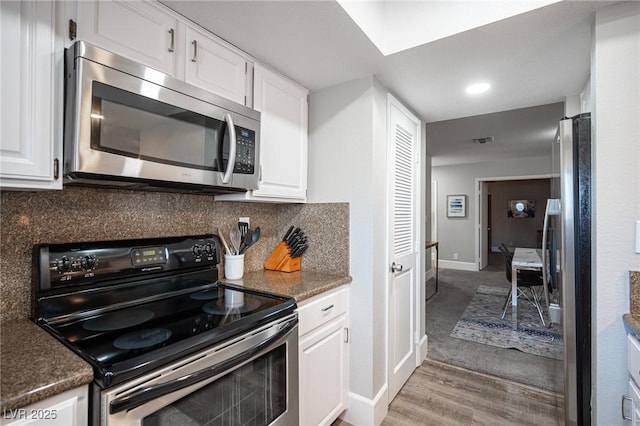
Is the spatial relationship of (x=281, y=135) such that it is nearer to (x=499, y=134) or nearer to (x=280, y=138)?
(x=280, y=138)

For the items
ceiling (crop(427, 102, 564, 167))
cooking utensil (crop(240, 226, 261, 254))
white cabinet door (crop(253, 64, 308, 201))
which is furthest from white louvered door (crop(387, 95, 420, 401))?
ceiling (crop(427, 102, 564, 167))

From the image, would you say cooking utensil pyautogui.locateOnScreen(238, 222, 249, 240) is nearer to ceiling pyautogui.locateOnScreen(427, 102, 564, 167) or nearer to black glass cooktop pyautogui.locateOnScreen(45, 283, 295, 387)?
black glass cooktop pyautogui.locateOnScreen(45, 283, 295, 387)

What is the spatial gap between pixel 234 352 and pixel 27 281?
2.68 ft

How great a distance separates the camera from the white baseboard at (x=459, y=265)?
6.69m

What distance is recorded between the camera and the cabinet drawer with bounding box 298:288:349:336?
1.51 metres

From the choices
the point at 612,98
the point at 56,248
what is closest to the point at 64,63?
the point at 56,248

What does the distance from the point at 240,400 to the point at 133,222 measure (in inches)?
36.4

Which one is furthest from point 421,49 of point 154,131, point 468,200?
point 468,200

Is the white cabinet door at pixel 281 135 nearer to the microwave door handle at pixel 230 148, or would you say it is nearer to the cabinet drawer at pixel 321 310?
the microwave door handle at pixel 230 148

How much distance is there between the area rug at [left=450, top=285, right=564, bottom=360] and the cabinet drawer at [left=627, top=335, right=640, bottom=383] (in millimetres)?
1499

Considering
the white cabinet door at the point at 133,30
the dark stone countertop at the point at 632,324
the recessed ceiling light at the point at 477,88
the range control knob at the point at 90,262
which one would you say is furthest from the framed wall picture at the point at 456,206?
the range control knob at the point at 90,262

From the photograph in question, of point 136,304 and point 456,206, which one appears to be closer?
point 136,304

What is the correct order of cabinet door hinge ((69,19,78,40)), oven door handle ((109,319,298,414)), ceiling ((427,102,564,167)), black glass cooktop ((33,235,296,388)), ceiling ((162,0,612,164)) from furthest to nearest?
ceiling ((427,102,564,167)) → ceiling ((162,0,612,164)) → cabinet door hinge ((69,19,78,40)) → black glass cooktop ((33,235,296,388)) → oven door handle ((109,319,298,414))

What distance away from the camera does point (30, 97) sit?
0.93 meters
